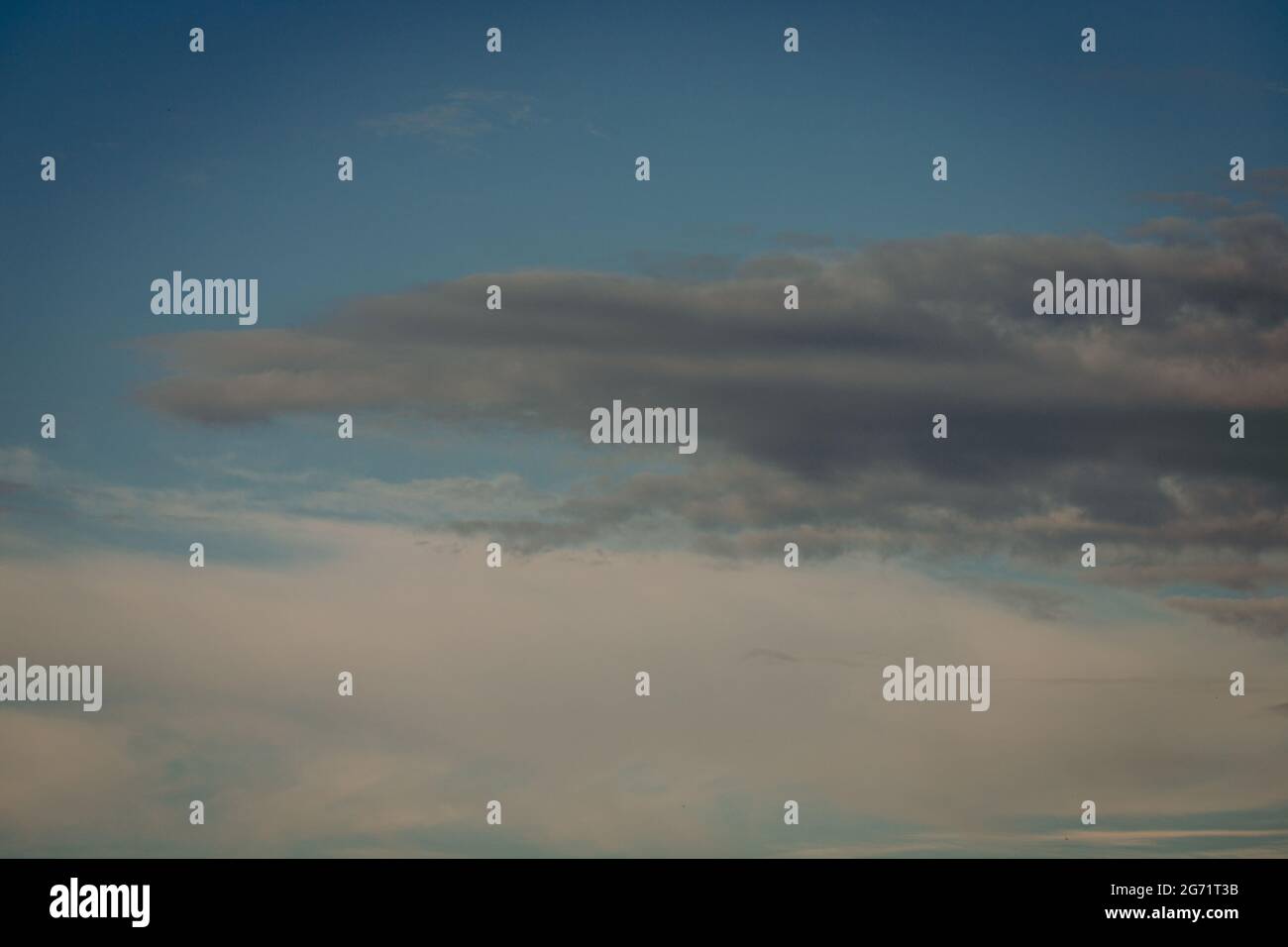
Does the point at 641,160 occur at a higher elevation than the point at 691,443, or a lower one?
higher
